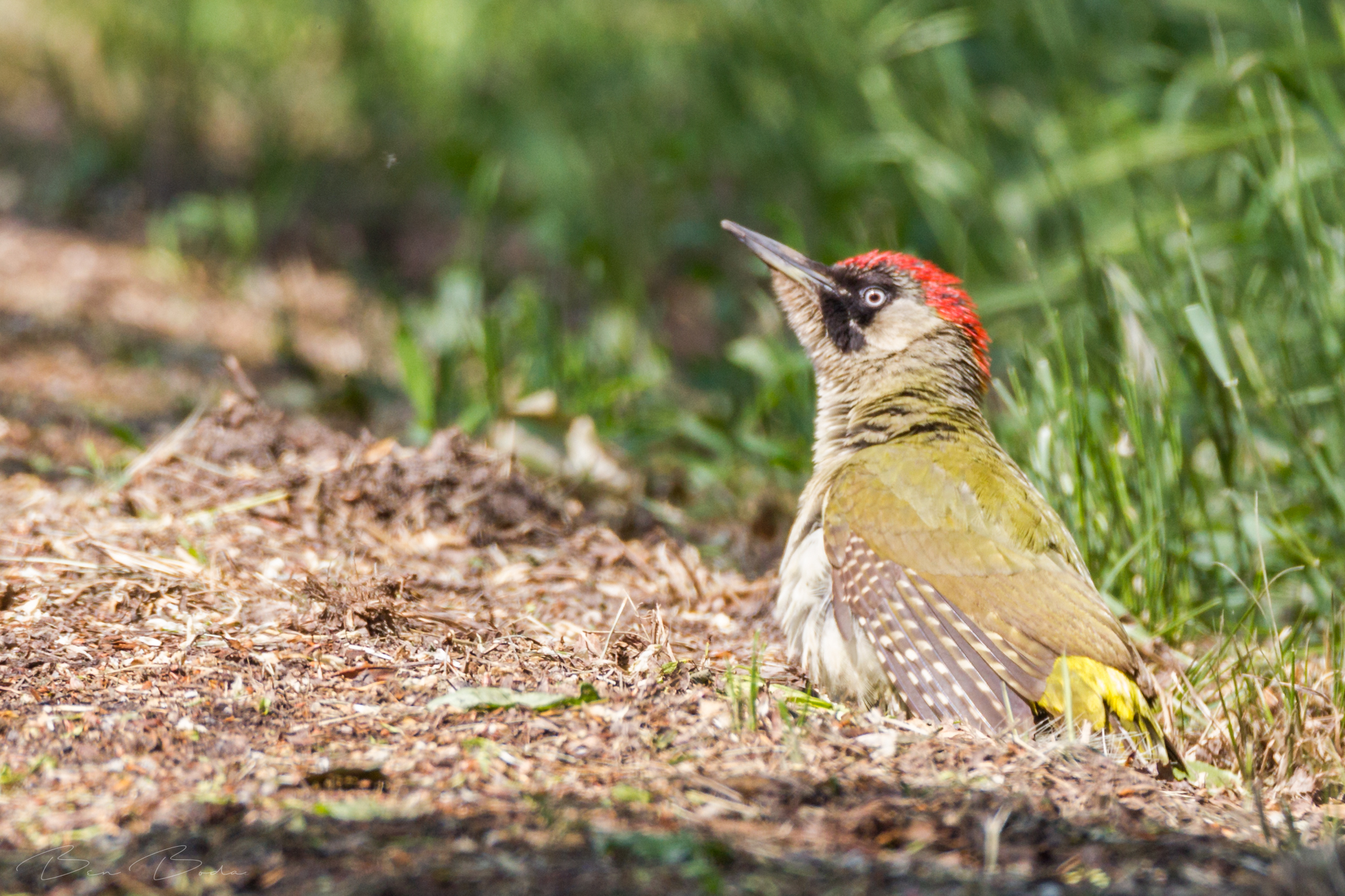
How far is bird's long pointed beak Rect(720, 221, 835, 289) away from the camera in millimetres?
3967

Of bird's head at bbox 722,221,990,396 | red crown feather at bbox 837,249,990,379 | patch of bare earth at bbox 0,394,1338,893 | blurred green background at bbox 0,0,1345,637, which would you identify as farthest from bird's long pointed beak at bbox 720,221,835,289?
patch of bare earth at bbox 0,394,1338,893

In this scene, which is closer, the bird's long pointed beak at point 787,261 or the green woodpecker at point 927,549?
the green woodpecker at point 927,549

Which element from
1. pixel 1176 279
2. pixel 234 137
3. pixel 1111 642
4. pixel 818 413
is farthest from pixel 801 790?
pixel 234 137

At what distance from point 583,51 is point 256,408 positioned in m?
4.63

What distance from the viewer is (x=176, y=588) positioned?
9.54 ft

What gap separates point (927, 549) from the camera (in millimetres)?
3098

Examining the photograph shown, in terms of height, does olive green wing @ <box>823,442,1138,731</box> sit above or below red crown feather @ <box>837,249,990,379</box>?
below

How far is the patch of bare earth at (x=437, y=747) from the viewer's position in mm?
1885

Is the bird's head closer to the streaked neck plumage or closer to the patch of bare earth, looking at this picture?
the streaked neck plumage

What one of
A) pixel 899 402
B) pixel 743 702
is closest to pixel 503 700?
pixel 743 702

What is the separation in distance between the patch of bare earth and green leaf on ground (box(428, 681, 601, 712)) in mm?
22

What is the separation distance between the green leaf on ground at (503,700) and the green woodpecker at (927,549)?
71cm

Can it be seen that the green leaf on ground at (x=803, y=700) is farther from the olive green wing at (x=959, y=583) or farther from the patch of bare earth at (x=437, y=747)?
the olive green wing at (x=959, y=583)

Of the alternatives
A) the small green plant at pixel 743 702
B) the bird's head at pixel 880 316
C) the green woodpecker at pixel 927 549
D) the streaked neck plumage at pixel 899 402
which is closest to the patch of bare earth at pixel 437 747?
the small green plant at pixel 743 702
